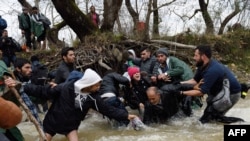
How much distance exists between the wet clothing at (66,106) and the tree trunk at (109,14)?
6.46 metres

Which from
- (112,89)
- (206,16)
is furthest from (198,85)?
(206,16)

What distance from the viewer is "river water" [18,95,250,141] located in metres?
5.71

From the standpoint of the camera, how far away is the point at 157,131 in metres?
6.16

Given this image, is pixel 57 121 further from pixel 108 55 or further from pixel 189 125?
pixel 108 55

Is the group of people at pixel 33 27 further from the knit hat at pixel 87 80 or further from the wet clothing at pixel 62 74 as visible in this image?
the knit hat at pixel 87 80

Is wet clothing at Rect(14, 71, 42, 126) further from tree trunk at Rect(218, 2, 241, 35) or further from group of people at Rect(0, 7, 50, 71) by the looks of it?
tree trunk at Rect(218, 2, 241, 35)

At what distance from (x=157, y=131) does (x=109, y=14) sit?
19.6 ft

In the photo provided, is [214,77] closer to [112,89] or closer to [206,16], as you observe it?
[112,89]

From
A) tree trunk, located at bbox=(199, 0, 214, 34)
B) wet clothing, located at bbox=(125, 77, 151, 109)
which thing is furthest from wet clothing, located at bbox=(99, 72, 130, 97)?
tree trunk, located at bbox=(199, 0, 214, 34)

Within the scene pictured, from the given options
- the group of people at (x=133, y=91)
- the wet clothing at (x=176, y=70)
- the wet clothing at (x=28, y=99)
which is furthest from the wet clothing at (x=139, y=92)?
the wet clothing at (x=28, y=99)

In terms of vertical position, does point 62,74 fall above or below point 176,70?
above

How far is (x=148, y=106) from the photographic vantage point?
6.39 metres

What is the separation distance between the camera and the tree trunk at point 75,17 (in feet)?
34.7

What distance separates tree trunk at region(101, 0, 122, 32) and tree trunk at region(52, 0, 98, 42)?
0.61 metres
